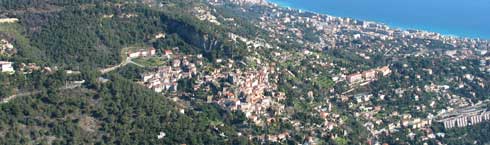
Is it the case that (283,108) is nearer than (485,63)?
Yes

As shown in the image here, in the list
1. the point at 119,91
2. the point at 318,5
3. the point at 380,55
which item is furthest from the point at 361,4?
the point at 119,91

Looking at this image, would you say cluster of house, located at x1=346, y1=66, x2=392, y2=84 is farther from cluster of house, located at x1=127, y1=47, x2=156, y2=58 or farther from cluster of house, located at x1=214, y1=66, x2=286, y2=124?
cluster of house, located at x1=127, y1=47, x2=156, y2=58

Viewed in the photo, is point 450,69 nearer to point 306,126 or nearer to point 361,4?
point 306,126

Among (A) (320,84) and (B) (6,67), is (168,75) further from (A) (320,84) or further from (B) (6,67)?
(A) (320,84)

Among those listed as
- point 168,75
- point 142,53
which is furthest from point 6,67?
point 142,53

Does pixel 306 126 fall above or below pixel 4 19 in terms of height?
below

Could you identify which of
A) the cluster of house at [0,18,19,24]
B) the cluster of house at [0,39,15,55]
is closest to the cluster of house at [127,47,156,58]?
the cluster of house at [0,39,15,55]
